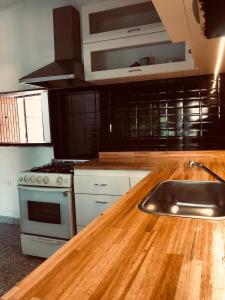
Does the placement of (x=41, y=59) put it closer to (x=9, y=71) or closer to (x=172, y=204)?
(x=9, y=71)

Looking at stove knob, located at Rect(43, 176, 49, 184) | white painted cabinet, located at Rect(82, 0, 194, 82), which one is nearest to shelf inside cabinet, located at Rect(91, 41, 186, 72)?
white painted cabinet, located at Rect(82, 0, 194, 82)

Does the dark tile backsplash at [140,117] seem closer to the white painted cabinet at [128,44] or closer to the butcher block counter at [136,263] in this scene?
the white painted cabinet at [128,44]

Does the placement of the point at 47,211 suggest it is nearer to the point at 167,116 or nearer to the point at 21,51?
the point at 167,116

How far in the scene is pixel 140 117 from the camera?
285 cm

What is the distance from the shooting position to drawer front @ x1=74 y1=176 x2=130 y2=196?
228cm

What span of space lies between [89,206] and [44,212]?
1.52 feet

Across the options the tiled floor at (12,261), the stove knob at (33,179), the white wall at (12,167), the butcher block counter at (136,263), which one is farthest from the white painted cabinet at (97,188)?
the butcher block counter at (136,263)

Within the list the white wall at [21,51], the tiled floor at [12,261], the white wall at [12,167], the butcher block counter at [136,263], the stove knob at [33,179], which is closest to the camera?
the butcher block counter at [136,263]

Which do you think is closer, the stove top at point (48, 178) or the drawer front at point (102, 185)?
the drawer front at point (102, 185)

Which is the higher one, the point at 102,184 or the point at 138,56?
the point at 138,56

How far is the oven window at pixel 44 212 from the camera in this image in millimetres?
2445

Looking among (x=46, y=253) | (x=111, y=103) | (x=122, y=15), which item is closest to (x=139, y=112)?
(x=111, y=103)

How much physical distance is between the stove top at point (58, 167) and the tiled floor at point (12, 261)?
2.88 feet

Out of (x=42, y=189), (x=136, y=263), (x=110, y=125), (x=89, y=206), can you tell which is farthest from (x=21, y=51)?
(x=136, y=263)
